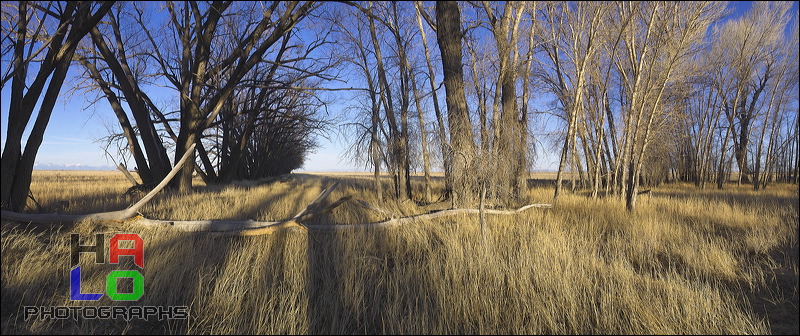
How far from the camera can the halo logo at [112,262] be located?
2.70 meters

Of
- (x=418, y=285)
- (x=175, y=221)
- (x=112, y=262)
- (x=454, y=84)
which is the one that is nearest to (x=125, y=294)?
(x=112, y=262)

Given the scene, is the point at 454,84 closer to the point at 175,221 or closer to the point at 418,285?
the point at 418,285

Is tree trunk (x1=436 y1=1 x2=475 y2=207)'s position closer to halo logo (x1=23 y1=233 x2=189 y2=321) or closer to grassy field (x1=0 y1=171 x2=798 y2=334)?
grassy field (x1=0 y1=171 x2=798 y2=334)

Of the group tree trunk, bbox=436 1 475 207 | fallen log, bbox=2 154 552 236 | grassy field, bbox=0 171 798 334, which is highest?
tree trunk, bbox=436 1 475 207

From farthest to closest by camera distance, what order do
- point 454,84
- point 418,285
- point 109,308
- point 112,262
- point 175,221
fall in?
point 454,84
point 175,221
point 112,262
point 418,285
point 109,308

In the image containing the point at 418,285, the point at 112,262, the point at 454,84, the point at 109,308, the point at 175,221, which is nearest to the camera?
the point at 109,308

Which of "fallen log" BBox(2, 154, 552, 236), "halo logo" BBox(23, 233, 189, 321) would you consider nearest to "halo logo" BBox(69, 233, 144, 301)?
"halo logo" BBox(23, 233, 189, 321)

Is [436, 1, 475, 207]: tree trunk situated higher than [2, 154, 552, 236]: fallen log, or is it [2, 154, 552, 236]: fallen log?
[436, 1, 475, 207]: tree trunk

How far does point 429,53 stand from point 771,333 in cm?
996

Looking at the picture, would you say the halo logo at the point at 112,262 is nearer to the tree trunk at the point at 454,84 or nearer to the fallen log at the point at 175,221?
the fallen log at the point at 175,221

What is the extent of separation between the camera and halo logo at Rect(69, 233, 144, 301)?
8.87 ft

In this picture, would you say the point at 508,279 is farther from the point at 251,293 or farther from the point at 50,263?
the point at 50,263

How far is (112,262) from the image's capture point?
3.37 metres

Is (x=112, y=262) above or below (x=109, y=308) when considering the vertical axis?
above
